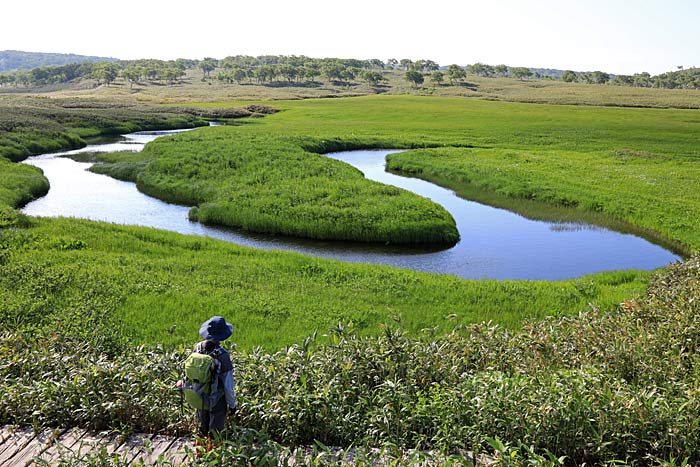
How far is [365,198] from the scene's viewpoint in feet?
105

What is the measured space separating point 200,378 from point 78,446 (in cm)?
248

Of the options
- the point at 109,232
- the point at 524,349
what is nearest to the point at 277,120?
the point at 109,232

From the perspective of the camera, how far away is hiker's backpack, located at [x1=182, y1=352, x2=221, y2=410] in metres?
7.88

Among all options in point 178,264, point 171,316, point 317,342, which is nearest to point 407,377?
point 317,342

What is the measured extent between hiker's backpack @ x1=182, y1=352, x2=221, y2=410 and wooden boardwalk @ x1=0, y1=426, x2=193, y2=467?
68 centimetres

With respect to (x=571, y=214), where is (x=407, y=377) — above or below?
above

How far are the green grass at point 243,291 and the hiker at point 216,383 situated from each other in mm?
5209

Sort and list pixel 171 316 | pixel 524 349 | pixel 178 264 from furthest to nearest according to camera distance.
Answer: pixel 178 264
pixel 171 316
pixel 524 349

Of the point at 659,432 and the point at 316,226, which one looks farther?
the point at 316,226

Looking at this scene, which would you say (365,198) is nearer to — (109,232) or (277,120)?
(109,232)

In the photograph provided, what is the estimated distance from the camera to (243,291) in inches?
704

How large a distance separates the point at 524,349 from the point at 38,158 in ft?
172

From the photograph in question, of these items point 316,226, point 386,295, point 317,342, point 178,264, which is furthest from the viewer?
point 316,226

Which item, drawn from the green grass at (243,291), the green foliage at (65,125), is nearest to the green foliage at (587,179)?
the green grass at (243,291)
